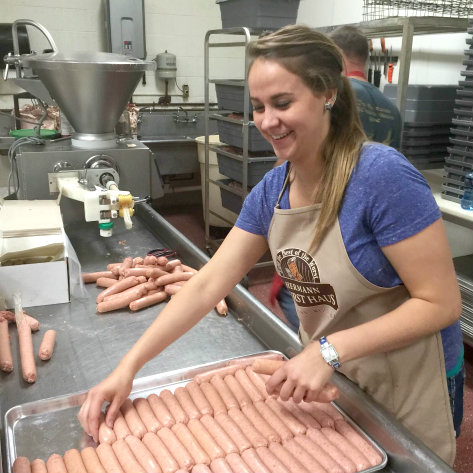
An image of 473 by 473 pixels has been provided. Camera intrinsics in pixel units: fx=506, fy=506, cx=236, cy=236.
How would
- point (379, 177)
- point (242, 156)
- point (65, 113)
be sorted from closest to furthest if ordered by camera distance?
point (379, 177)
point (65, 113)
point (242, 156)

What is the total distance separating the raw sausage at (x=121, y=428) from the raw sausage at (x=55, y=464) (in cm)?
12

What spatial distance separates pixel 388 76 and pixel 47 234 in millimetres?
3065

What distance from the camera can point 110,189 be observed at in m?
1.83

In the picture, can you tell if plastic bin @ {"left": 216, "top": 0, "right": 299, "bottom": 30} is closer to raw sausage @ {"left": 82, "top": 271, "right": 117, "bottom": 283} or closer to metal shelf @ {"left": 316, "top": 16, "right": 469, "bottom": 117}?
metal shelf @ {"left": 316, "top": 16, "right": 469, "bottom": 117}

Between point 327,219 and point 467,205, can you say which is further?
point 467,205

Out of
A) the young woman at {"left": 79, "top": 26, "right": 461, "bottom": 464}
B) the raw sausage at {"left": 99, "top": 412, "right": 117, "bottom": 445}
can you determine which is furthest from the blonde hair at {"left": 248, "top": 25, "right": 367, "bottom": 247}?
the raw sausage at {"left": 99, "top": 412, "right": 117, "bottom": 445}

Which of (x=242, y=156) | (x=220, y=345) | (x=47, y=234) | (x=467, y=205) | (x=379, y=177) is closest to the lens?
(x=379, y=177)

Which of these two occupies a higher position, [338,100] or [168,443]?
[338,100]

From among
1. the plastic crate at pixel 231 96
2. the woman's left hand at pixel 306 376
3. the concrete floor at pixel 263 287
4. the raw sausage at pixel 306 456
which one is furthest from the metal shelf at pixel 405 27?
the raw sausage at pixel 306 456

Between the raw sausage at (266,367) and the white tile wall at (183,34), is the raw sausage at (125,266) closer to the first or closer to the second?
the raw sausage at (266,367)

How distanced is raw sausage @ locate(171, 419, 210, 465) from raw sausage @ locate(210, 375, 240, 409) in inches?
4.5

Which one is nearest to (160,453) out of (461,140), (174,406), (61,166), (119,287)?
(174,406)

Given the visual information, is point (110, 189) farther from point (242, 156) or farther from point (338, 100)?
point (242, 156)

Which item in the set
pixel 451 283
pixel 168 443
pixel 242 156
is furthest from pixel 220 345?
pixel 242 156
